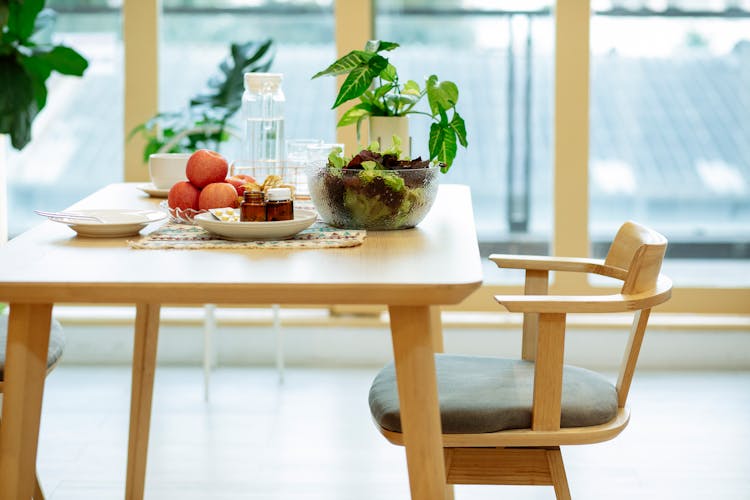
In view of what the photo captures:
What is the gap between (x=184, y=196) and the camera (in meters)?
2.11

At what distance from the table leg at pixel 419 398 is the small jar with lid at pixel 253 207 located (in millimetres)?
402

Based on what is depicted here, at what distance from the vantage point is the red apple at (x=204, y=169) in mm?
2115

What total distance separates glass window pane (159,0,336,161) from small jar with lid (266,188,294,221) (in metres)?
1.91

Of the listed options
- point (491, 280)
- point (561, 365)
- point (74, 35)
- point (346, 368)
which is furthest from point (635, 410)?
point (74, 35)

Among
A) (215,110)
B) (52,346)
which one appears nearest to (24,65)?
(215,110)

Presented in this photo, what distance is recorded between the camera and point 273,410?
10.7ft

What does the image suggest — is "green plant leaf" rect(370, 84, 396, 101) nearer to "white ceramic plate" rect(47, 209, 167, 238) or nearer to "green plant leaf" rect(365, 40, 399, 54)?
"green plant leaf" rect(365, 40, 399, 54)

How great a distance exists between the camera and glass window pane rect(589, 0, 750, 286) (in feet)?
12.3

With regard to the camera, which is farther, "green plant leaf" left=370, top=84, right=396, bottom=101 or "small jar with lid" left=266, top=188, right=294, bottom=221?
"green plant leaf" left=370, top=84, right=396, bottom=101

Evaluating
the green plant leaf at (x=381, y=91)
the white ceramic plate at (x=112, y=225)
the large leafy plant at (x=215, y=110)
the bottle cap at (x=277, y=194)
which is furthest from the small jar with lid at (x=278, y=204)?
the large leafy plant at (x=215, y=110)

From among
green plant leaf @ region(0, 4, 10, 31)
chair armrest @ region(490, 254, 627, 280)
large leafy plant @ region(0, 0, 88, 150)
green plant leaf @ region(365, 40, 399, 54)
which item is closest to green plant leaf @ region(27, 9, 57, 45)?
large leafy plant @ region(0, 0, 88, 150)

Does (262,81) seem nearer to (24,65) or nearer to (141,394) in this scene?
(141,394)

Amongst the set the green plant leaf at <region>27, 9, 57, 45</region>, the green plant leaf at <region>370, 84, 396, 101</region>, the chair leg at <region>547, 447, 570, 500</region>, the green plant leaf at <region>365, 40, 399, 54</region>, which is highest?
the green plant leaf at <region>27, 9, 57, 45</region>

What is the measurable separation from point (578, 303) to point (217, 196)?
2.47 feet
